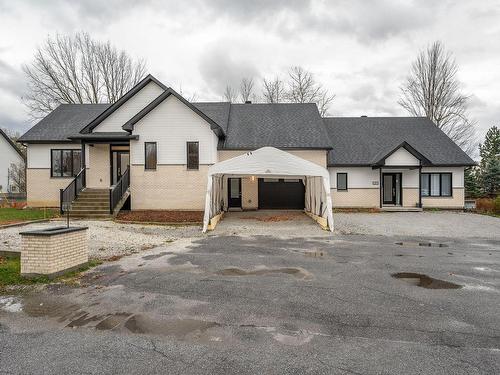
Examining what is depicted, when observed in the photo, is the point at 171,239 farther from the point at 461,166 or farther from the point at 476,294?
the point at 461,166

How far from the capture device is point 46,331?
435cm


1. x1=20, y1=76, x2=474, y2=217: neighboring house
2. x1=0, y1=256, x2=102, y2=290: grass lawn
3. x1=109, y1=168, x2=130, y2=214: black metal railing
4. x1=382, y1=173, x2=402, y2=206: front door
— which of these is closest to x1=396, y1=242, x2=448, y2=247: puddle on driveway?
x1=0, y1=256, x2=102, y2=290: grass lawn

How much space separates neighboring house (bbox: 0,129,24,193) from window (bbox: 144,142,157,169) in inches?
956

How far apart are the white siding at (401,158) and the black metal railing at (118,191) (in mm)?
16760

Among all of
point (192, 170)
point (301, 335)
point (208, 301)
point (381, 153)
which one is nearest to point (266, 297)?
point (208, 301)

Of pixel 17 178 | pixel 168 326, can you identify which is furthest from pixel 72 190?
pixel 17 178

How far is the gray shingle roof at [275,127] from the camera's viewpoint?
21.7m

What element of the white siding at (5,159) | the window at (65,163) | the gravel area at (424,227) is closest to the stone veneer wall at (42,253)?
the gravel area at (424,227)

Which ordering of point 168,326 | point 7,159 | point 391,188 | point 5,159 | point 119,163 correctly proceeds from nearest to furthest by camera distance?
point 168,326 → point 119,163 → point 391,188 → point 5,159 → point 7,159

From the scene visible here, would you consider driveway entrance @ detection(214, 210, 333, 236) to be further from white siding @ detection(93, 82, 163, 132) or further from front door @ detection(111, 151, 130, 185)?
white siding @ detection(93, 82, 163, 132)

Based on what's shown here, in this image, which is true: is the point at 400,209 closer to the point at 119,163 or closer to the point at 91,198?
the point at 119,163

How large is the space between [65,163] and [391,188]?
75.3 feet

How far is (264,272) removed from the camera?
24.1ft

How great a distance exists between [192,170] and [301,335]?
15608 mm
